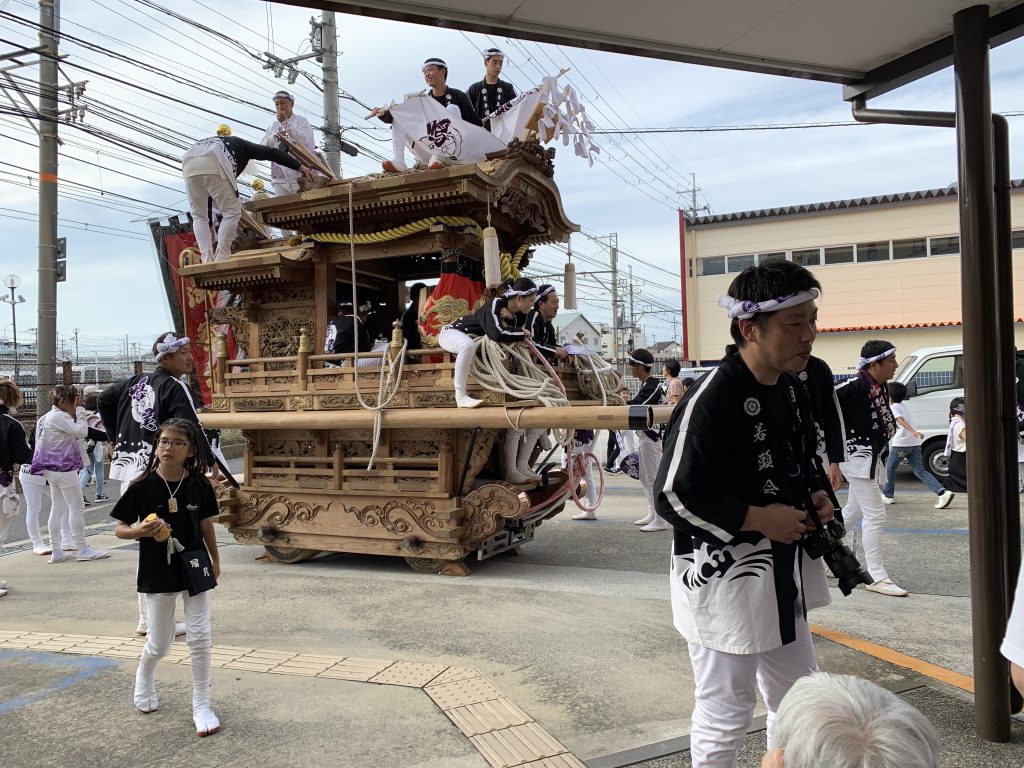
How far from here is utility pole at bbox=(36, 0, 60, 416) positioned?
1090cm

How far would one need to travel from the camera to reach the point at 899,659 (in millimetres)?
4059

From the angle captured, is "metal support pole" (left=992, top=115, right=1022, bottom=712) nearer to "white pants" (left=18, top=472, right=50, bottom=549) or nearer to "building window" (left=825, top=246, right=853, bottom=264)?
"white pants" (left=18, top=472, right=50, bottom=549)

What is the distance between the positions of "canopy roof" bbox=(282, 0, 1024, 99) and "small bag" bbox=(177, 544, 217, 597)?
262 centimetres

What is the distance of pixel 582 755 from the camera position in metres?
3.13

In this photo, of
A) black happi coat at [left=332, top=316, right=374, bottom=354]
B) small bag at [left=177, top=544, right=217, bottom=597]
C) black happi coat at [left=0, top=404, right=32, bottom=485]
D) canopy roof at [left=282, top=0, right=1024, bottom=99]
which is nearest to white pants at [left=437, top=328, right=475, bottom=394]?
black happi coat at [left=332, top=316, right=374, bottom=354]

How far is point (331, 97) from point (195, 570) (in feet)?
36.3

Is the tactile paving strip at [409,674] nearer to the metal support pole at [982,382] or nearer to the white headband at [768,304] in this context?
the metal support pole at [982,382]

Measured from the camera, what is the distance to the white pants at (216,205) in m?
7.80

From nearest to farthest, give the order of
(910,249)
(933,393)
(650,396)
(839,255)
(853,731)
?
(853,731) < (650,396) < (933,393) < (910,249) < (839,255)

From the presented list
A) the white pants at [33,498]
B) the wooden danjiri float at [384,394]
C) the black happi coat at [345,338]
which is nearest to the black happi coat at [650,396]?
the wooden danjiri float at [384,394]

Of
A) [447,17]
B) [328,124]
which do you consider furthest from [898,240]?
[447,17]

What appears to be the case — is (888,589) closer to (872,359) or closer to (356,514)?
(872,359)

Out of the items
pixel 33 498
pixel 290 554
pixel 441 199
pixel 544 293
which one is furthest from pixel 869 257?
pixel 33 498

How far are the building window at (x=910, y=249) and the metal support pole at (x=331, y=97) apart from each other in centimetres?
1562
